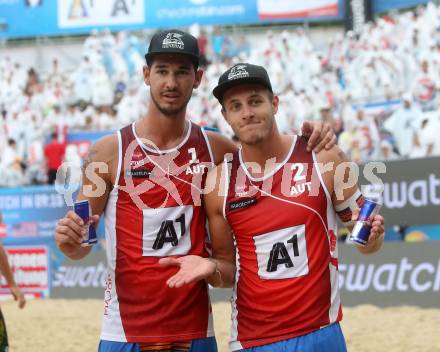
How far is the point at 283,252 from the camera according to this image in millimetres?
3898

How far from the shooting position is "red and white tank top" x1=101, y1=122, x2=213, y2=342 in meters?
4.17

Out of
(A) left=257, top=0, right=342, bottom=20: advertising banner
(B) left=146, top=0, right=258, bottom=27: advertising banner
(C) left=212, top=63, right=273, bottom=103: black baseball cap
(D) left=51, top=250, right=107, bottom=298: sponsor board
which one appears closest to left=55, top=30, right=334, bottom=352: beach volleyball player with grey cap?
(C) left=212, top=63, right=273, bottom=103: black baseball cap

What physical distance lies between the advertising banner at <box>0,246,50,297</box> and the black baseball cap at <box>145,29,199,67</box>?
28.8ft

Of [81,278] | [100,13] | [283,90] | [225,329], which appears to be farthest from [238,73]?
[100,13]

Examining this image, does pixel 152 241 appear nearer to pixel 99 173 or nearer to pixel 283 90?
pixel 99 173

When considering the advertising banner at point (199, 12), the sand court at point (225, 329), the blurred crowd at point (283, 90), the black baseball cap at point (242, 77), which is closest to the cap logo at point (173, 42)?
the black baseball cap at point (242, 77)

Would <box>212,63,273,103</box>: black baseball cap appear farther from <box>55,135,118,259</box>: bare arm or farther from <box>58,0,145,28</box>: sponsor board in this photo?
<box>58,0,145,28</box>: sponsor board

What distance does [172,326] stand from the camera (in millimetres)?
4160

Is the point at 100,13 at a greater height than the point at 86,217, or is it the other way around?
the point at 100,13

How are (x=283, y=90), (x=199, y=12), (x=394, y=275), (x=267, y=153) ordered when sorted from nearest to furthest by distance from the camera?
(x=267, y=153), (x=394, y=275), (x=283, y=90), (x=199, y=12)

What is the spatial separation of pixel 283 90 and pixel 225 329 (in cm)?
1067

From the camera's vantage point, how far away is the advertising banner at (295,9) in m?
21.5

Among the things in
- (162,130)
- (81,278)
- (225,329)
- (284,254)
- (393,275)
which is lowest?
(81,278)

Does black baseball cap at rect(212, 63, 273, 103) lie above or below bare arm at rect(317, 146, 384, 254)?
above
